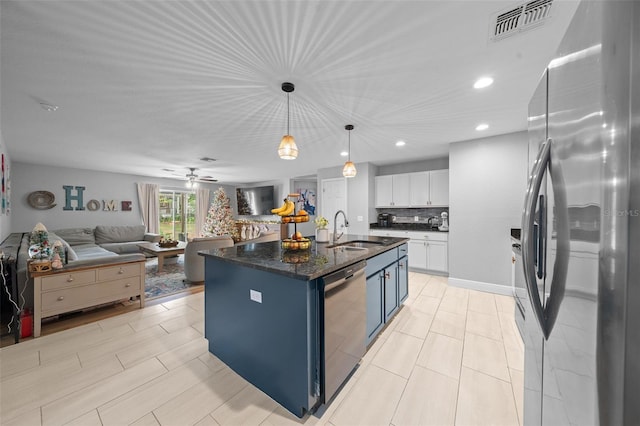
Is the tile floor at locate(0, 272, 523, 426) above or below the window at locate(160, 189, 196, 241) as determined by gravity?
below

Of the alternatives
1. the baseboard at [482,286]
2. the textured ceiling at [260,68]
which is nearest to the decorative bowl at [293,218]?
the textured ceiling at [260,68]

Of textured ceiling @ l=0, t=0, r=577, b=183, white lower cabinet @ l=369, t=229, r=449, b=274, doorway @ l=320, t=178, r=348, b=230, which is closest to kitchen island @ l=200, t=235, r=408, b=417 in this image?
textured ceiling @ l=0, t=0, r=577, b=183

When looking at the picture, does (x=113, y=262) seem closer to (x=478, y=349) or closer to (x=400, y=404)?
(x=400, y=404)

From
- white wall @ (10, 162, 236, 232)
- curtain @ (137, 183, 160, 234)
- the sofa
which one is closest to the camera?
the sofa

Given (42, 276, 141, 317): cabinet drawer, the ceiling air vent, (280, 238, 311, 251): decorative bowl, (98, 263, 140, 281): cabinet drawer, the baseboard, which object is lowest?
the baseboard

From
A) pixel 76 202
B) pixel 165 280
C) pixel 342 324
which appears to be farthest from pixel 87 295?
pixel 76 202

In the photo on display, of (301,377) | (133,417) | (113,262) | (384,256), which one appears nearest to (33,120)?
(113,262)

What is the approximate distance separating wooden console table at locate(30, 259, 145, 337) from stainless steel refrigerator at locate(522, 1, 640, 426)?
397cm

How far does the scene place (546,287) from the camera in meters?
0.73

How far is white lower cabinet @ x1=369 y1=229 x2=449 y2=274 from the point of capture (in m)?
4.35

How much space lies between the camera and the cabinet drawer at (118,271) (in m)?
2.84

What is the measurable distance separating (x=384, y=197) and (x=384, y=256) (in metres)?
3.13

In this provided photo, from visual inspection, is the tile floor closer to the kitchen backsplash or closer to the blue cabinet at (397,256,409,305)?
the blue cabinet at (397,256,409,305)

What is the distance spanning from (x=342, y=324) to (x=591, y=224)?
1.40 metres
